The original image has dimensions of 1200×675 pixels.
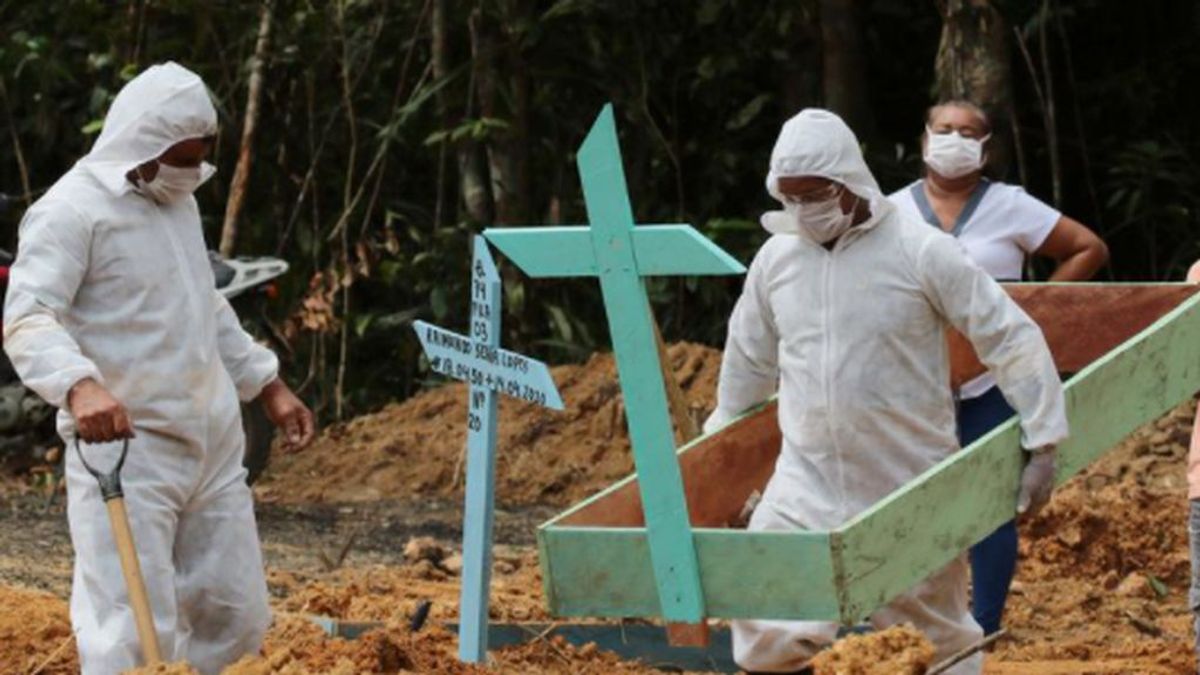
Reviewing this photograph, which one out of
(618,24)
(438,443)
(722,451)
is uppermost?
(618,24)

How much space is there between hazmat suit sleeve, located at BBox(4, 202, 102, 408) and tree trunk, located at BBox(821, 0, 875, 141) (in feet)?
26.4

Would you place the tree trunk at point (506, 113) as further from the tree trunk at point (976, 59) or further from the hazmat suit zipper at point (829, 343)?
the hazmat suit zipper at point (829, 343)

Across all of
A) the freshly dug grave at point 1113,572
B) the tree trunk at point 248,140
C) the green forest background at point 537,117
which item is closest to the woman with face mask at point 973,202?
the freshly dug grave at point 1113,572

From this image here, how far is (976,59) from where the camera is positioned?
512 inches

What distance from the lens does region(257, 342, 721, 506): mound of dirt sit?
1337 cm

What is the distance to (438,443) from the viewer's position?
13852 millimetres

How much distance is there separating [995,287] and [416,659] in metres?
1.66

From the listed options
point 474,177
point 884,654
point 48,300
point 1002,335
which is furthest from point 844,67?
point 884,654

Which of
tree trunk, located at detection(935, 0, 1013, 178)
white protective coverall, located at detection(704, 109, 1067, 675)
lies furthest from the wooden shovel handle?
tree trunk, located at detection(935, 0, 1013, 178)

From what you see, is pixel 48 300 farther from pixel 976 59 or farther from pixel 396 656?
pixel 976 59

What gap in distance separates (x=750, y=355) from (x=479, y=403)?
70cm

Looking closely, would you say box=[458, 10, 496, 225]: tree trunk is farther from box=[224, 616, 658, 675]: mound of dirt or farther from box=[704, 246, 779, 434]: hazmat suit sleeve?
box=[704, 246, 779, 434]: hazmat suit sleeve

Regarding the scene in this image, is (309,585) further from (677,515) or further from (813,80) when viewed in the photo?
(813,80)


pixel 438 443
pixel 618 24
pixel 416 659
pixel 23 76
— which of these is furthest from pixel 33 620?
pixel 23 76
